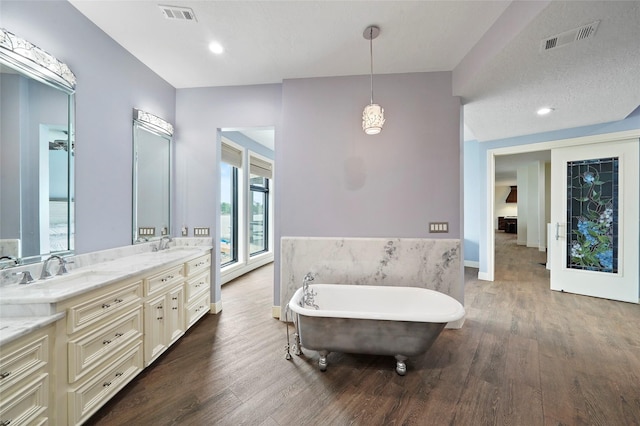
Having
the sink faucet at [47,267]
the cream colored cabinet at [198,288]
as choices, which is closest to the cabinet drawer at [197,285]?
the cream colored cabinet at [198,288]

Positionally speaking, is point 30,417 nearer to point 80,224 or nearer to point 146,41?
point 80,224

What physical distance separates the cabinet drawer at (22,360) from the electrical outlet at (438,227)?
10.2 feet

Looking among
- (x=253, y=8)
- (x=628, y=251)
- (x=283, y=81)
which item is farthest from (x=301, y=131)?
(x=628, y=251)

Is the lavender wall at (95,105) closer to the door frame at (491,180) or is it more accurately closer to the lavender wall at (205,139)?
the lavender wall at (205,139)

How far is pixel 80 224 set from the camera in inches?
78.6

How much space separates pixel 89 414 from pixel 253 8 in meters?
2.98

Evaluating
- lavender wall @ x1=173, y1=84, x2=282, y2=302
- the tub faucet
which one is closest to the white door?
the tub faucet

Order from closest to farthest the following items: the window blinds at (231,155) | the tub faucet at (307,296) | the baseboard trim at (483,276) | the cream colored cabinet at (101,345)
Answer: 1. the cream colored cabinet at (101,345)
2. the tub faucet at (307,296)
3. the window blinds at (231,155)
4. the baseboard trim at (483,276)

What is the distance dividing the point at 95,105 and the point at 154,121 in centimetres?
63

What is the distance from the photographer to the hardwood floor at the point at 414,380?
1603 mm

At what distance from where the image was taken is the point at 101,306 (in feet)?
5.21

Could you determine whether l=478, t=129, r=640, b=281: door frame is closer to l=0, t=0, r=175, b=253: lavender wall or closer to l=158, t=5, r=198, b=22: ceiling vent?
l=158, t=5, r=198, b=22: ceiling vent

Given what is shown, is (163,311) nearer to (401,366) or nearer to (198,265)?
(198,265)

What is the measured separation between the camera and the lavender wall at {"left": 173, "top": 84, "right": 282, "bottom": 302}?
309cm
